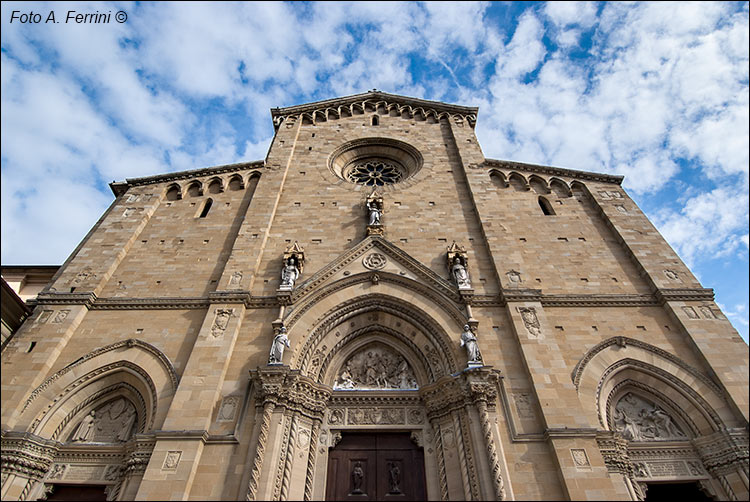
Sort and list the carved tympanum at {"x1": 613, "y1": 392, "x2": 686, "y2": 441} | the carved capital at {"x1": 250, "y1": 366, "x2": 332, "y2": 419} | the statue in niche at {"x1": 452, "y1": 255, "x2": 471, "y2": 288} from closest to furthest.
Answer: the carved capital at {"x1": 250, "y1": 366, "x2": 332, "y2": 419} < the carved tympanum at {"x1": 613, "y1": 392, "x2": 686, "y2": 441} < the statue in niche at {"x1": 452, "y1": 255, "x2": 471, "y2": 288}

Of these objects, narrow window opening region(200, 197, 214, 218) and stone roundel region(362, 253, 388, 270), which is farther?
narrow window opening region(200, 197, 214, 218)

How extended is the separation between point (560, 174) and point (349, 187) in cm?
697

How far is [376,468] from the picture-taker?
866 cm

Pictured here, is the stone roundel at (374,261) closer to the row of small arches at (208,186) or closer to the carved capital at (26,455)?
the row of small arches at (208,186)

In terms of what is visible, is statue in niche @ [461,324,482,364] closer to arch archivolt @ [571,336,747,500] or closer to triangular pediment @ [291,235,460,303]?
triangular pediment @ [291,235,460,303]

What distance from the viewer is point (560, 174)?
14461mm

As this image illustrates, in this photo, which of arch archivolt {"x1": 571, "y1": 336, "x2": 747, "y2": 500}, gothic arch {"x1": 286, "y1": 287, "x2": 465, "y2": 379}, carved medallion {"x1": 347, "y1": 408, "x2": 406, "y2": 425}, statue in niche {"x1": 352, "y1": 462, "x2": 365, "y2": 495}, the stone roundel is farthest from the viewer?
the stone roundel

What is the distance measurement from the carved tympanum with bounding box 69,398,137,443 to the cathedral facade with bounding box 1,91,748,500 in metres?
0.04

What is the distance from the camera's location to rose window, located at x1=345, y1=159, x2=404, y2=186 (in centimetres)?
1574

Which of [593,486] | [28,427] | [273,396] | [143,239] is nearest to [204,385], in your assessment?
[273,396]

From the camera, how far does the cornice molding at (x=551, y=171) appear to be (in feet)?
46.9

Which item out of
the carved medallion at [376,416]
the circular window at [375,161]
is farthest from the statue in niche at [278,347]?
the circular window at [375,161]

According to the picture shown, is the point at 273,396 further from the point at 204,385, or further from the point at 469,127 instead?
the point at 469,127

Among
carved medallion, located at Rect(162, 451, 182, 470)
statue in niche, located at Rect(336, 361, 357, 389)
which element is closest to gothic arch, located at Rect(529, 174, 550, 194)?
statue in niche, located at Rect(336, 361, 357, 389)
